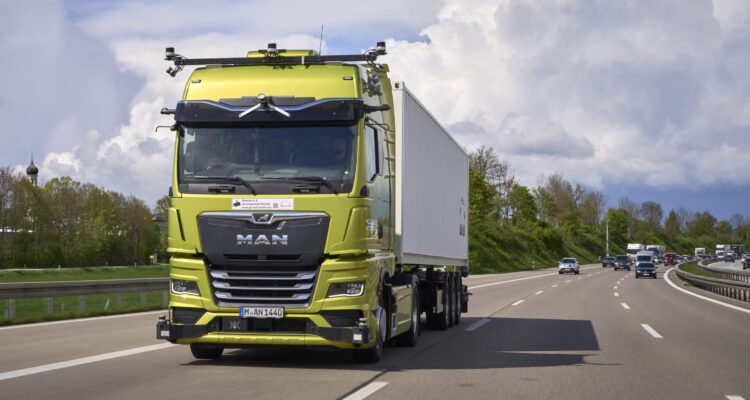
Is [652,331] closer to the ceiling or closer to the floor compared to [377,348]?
closer to the floor

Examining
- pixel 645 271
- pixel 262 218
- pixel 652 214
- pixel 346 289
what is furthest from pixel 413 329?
pixel 652 214

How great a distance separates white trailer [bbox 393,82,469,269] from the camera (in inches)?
445

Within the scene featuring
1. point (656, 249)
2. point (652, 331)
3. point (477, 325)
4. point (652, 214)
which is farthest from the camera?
point (652, 214)

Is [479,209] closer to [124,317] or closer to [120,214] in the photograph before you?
[120,214]

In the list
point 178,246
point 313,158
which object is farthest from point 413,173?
point 178,246

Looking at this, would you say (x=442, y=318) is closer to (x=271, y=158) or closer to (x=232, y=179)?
(x=271, y=158)

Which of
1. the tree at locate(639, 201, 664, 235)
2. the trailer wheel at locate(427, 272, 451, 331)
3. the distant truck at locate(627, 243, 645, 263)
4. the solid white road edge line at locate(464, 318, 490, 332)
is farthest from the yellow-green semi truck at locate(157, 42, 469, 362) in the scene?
the tree at locate(639, 201, 664, 235)

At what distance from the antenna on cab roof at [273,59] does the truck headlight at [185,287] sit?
2.73m

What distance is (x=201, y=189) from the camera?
28.8 feet

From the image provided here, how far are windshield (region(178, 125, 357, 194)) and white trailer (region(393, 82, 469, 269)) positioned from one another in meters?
2.35

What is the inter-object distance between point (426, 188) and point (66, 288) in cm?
836

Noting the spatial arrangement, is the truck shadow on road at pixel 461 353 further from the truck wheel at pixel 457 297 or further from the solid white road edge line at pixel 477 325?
the truck wheel at pixel 457 297

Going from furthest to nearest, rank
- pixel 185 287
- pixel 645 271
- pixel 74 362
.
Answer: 1. pixel 645 271
2. pixel 74 362
3. pixel 185 287

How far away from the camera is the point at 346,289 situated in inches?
340
